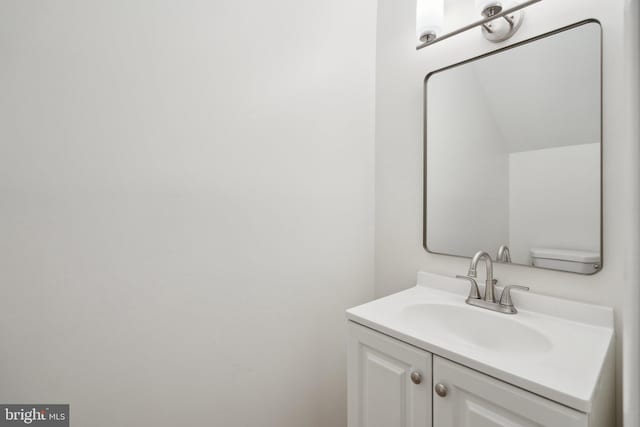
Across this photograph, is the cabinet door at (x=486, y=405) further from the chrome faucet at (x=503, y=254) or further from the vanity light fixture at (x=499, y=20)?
the vanity light fixture at (x=499, y=20)

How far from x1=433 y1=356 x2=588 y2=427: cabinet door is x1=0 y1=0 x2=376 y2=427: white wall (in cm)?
62

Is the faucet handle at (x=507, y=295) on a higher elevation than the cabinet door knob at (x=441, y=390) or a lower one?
higher

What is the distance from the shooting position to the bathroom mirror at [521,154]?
0.93m

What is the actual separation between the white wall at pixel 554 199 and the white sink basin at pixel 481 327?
25 centimetres

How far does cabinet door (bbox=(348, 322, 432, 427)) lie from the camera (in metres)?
0.84

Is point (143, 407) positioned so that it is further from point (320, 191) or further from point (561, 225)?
point (561, 225)

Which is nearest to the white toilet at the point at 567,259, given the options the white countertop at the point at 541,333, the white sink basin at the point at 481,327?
the white countertop at the point at 541,333

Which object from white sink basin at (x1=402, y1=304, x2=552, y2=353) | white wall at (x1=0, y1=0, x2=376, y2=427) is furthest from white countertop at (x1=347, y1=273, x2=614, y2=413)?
white wall at (x1=0, y1=0, x2=376, y2=427)

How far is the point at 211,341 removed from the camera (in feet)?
3.34

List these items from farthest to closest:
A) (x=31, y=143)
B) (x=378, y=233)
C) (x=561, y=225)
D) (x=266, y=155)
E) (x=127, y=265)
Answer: (x=378, y=233) < (x=266, y=155) < (x=561, y=225) < (x=127, y=265) < (x=31, y=143)

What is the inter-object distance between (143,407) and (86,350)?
0.84 ft

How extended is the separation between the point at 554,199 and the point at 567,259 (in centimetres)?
21

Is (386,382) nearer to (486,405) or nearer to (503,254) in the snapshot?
(486,405)

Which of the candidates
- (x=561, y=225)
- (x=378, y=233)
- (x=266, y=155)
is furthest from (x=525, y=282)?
(x=266, y=155)
